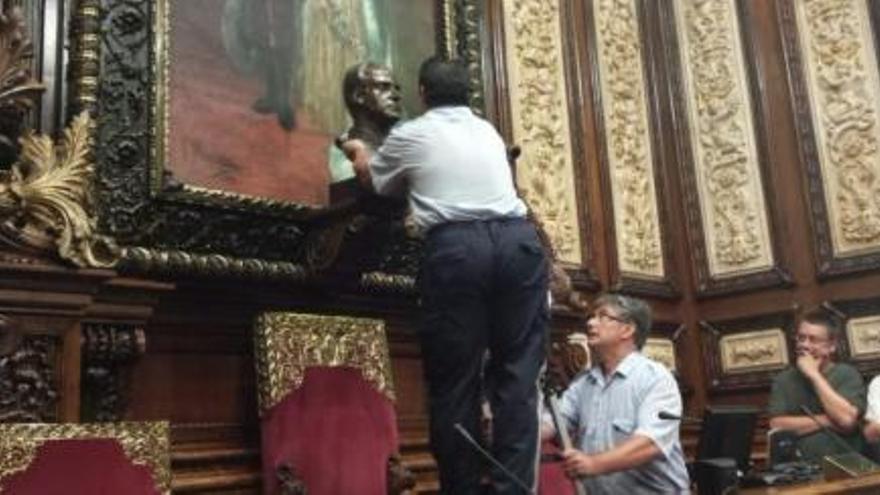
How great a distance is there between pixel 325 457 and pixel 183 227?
801mm

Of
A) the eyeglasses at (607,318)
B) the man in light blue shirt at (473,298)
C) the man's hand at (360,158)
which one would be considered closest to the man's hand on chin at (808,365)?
the eyeglasses at (607,318)

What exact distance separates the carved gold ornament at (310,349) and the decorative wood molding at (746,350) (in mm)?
2307

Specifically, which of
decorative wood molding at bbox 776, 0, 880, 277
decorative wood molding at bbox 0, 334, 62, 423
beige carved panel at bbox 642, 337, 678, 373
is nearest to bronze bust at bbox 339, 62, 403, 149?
decorative wood molding at bbox 0, 334, 62, 423

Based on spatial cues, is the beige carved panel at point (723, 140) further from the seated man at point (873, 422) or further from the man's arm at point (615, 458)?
the man's arm at point (615, 458)

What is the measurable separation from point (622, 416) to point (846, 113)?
2833 mm

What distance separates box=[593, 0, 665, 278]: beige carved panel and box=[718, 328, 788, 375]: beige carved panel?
1.58ft

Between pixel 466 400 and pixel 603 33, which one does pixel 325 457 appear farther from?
pixel 603 33

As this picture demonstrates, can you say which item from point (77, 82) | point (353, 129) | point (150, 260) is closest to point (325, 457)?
point (150, 260)

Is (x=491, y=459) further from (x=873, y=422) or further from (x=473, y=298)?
(x=873, y=422)

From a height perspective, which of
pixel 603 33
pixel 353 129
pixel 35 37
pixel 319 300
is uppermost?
pixel 603 33

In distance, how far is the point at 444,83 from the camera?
2.48m

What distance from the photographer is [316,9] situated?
11.9 ft

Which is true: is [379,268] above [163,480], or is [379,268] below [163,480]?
above

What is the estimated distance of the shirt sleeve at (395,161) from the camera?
2416mm
